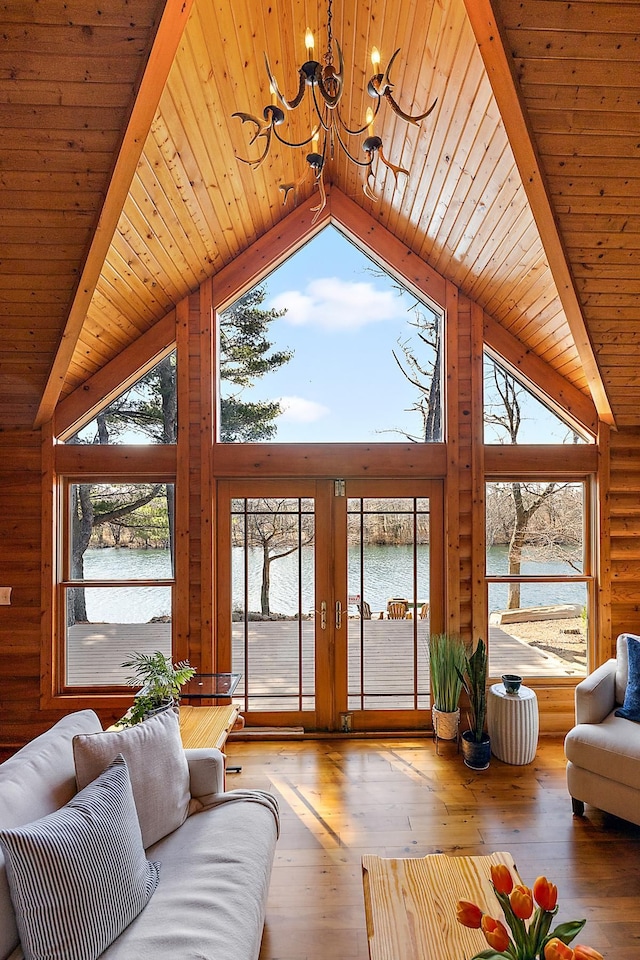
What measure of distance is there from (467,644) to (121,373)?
320cm

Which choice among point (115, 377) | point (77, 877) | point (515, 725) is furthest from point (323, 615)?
point (77, 877)

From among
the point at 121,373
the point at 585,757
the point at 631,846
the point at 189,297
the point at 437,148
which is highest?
the point at 437,148

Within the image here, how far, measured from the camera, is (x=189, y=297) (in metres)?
4.02

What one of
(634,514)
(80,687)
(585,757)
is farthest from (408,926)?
(634,514)

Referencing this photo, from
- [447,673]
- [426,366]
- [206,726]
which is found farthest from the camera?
[426,366]

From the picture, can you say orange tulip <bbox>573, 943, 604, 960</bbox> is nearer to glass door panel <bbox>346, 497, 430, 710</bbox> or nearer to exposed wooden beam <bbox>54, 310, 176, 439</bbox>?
glass door panel <bbox>346, 497, 430, 710</bbox>

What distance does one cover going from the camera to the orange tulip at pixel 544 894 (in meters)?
1.17

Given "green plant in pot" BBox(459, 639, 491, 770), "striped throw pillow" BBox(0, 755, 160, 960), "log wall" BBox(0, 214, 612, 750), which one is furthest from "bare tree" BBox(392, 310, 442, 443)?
"striped throw pillow" BBox(0, 755, 160, 960)

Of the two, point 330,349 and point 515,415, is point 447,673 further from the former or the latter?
point 330,349

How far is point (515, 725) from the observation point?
3549 mm

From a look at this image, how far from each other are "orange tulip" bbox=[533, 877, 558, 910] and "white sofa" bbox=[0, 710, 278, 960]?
0.94 m

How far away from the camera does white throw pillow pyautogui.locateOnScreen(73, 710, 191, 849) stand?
6.51ft

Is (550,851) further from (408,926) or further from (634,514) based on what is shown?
(634,514)

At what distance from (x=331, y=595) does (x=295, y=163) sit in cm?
Result: 299
